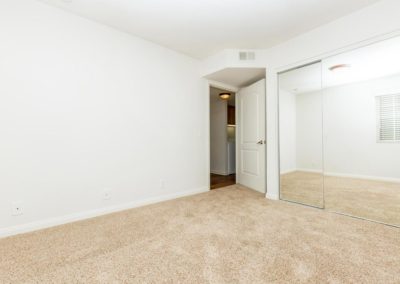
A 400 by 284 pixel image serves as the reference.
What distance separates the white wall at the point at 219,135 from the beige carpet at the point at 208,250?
314cm

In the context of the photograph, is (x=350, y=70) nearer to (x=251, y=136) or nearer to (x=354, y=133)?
(x=354, y=133)

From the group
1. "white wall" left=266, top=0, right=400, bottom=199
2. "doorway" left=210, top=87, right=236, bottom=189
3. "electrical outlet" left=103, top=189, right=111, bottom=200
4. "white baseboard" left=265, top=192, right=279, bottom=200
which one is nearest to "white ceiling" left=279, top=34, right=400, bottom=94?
"white wall" left=266, top=0, right=400, bottom=199

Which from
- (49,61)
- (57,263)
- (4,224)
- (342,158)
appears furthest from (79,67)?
(342,158)

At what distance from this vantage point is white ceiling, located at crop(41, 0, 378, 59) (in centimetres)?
208

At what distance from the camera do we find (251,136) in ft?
12.1

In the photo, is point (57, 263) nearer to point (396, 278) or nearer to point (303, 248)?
point (303, 248)

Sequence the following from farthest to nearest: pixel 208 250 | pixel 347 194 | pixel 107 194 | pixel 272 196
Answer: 1. pixel 272 196
2. pixel 347 194
3. pixel 107 194
4. pixel 208 250

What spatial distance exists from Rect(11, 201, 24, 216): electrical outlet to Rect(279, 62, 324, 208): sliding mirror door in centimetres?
331

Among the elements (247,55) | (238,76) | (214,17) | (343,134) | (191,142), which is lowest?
(191,142)

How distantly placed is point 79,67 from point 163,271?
2377 millimetres

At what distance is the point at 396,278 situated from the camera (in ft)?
3.98

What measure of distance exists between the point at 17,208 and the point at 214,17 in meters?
3.02

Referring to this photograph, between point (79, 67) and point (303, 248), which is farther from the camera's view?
point (79, 67)

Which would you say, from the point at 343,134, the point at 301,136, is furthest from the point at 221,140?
the point at 343,134
